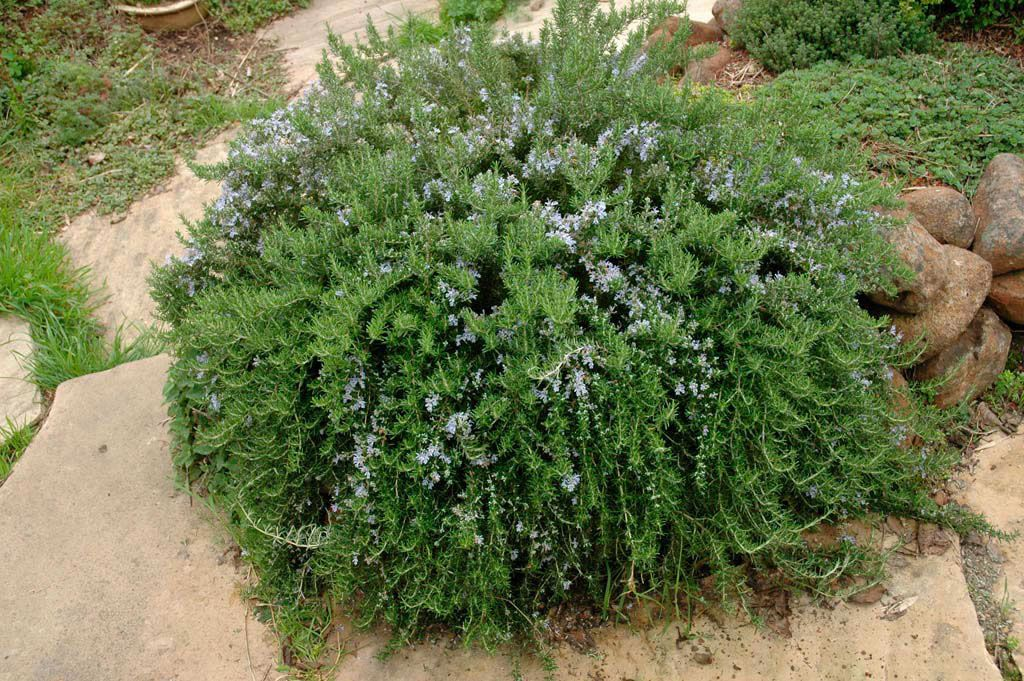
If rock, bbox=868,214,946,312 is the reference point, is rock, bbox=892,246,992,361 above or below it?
below

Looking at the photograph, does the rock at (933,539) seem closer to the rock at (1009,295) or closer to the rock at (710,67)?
the rock at (1009,295)

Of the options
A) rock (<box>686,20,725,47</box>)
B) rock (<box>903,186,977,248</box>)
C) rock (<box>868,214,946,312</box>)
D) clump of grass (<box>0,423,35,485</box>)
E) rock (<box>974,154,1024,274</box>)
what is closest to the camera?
rock (<box>868,214,946,312</box>)

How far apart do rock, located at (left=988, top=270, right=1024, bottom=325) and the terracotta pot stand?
23.4 ft

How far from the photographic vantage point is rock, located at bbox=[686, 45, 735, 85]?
208 inches

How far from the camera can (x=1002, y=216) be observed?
390 cm

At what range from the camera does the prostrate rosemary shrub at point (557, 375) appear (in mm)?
2682

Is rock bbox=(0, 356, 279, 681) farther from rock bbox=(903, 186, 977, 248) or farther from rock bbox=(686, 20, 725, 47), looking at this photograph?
rock bbox=(686, 20, 725, 47)

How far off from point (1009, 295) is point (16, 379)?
5.66 metres

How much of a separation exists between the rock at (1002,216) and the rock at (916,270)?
15.5 inches

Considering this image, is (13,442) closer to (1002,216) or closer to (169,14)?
(169,14)

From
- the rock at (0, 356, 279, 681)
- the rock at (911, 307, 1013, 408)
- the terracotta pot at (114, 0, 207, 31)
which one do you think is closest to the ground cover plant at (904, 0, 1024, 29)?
the rock at (911, 307, 1013, 408)

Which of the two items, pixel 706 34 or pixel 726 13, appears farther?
pixel 706 34

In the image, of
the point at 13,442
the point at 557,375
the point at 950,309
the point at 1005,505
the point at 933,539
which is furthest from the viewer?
the point at 13,442

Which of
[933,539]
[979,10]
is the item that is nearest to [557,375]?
[933,539]
